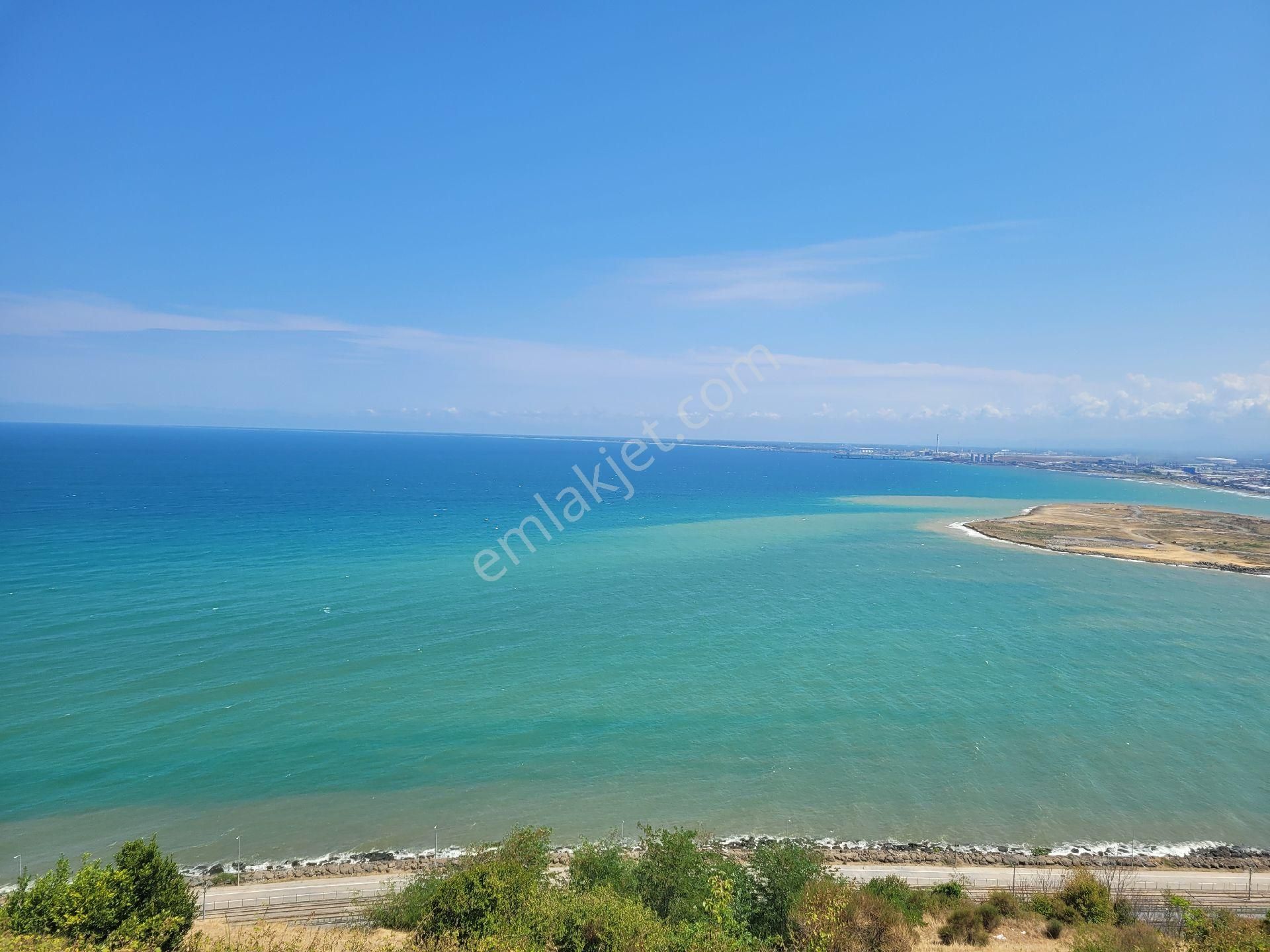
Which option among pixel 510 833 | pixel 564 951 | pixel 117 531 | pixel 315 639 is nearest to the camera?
pixel 564 951

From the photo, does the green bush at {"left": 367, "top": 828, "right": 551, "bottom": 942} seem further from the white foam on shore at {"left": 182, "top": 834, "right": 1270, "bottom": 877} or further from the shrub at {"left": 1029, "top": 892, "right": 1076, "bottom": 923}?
the shrub at {"left": 1029, "top": 892, "right": 1076, "bottom": 923}

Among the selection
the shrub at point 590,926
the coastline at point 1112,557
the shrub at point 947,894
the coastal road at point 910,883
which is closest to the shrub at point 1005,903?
the shrub at point 947,894

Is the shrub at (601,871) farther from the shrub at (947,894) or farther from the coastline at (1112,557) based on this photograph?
the coastline at (1112,557)

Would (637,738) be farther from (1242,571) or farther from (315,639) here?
(1242,571)

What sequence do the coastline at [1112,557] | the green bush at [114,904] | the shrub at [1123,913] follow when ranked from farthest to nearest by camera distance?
1. the coastline at [1112,557]
2. the shrub at [1123,913]
3. the green bush at [114,904]

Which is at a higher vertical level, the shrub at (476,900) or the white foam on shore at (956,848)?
the shrub at (476,900)

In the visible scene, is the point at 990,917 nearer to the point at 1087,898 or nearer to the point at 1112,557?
the point at 1087,898

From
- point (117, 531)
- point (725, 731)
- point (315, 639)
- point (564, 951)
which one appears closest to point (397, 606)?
point (315, 639)
